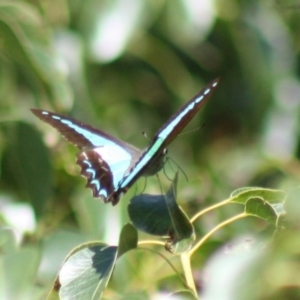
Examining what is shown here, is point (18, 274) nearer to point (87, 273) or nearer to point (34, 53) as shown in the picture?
point (87, 273)

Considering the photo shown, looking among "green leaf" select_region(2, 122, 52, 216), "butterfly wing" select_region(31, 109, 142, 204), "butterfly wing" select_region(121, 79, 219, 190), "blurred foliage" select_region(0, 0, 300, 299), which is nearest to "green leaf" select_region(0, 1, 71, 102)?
"blurred foliage" select_region(0, 0, 300, 299)

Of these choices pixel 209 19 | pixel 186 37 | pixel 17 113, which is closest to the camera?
pixel 17 113

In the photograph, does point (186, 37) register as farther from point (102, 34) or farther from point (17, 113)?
point (17, 113)

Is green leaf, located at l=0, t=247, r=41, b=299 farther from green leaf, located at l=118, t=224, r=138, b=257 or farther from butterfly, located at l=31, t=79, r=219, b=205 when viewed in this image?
green leaf, located at l=118, t=224, r=138, b=257

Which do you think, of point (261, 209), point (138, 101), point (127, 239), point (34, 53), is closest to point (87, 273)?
point (127, 239)

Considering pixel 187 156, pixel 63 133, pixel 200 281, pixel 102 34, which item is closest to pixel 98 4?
pixel 102 34
